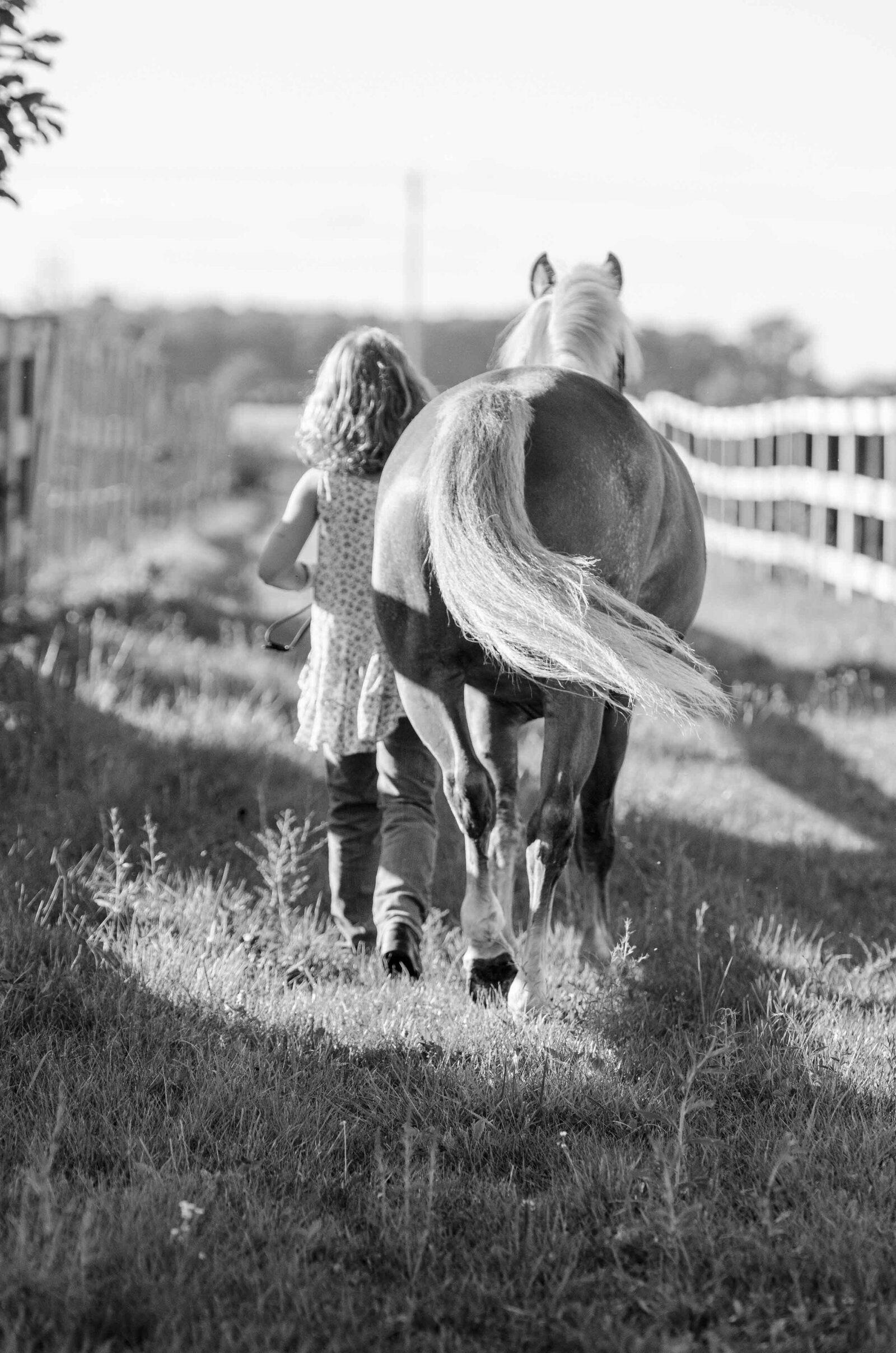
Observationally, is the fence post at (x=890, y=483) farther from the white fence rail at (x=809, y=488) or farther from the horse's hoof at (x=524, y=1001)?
the horse's hoof at (x=524, y=1001)

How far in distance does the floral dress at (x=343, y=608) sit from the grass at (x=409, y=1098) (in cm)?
40

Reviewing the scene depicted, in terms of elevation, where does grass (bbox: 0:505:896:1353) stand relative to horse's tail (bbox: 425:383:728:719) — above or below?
below

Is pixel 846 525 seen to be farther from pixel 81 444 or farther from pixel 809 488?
pixel 81 444

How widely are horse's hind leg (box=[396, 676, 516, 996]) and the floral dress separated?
511 mm

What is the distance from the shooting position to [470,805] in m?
3.36

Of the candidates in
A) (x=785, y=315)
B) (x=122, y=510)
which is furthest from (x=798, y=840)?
(x=785, y=315)

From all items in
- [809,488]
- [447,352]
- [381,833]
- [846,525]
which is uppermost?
[447,352]

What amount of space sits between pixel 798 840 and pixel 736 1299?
313 cm

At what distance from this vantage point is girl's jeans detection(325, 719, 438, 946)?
3.77m

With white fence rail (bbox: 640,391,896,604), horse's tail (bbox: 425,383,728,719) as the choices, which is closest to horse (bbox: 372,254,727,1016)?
horse's tail (bbox: 425,383,728,719)

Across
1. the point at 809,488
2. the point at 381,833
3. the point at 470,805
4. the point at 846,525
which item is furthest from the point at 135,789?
the point at 809,488

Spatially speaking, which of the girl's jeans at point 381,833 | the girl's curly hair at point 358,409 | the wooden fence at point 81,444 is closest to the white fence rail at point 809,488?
the wooden fence at point 81,444

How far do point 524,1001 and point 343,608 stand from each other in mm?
1318

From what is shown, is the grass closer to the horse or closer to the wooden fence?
the horse
